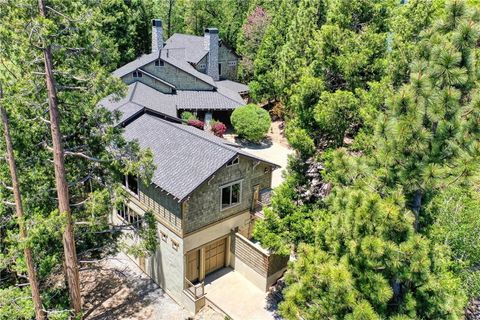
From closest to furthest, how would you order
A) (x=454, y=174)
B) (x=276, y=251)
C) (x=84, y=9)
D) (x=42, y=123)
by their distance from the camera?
(x=454, y=174)
(x=84, y=9)
(x=42, y=123)
(x=276, y=251)

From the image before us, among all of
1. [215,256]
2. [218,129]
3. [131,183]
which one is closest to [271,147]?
[218,129]

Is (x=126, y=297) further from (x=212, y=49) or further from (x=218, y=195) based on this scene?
(x=212, y=49)

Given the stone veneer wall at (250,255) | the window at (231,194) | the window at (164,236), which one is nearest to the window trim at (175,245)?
the window at (164,236)

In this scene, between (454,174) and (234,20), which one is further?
(234,20)

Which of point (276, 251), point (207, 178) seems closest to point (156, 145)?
point (207, 178)

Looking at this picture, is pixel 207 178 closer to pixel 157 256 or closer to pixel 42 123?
pixel 157 256

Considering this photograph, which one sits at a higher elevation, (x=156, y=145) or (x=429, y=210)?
(x=429, y=210)

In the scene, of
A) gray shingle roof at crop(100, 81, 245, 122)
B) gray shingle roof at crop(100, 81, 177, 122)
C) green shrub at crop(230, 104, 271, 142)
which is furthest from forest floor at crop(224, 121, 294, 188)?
gray shingle roof at crop(100, 81, 177, 122)

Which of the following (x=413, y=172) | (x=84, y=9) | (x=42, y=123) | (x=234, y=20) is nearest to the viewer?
(x=413, y=172)
